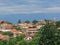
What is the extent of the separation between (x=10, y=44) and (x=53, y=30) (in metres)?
12.5

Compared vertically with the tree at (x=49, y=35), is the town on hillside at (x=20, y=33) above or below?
below

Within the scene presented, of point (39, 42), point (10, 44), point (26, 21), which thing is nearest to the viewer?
point (39, 42)

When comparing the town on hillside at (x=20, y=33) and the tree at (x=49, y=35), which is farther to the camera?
the town on hillside at (x=20, y=33)

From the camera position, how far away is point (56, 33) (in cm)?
1141

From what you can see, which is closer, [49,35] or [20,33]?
[49,35]

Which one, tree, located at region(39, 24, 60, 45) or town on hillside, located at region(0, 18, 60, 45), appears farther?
town on hillside, located at region(0, 18, 60, 45)

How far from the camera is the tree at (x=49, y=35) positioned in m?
11.1

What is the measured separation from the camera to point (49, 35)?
11.4 meters

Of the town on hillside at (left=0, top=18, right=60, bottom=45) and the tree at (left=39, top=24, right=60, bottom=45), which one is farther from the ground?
the tree at (left=39, top=24, right=60, bottom=45)

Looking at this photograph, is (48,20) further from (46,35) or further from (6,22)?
(6,22)

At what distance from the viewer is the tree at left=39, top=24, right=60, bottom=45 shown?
1113 cm

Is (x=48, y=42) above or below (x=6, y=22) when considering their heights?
above

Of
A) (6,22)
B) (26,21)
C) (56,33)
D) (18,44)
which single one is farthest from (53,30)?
(26,21)

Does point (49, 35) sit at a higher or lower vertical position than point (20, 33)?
higher
